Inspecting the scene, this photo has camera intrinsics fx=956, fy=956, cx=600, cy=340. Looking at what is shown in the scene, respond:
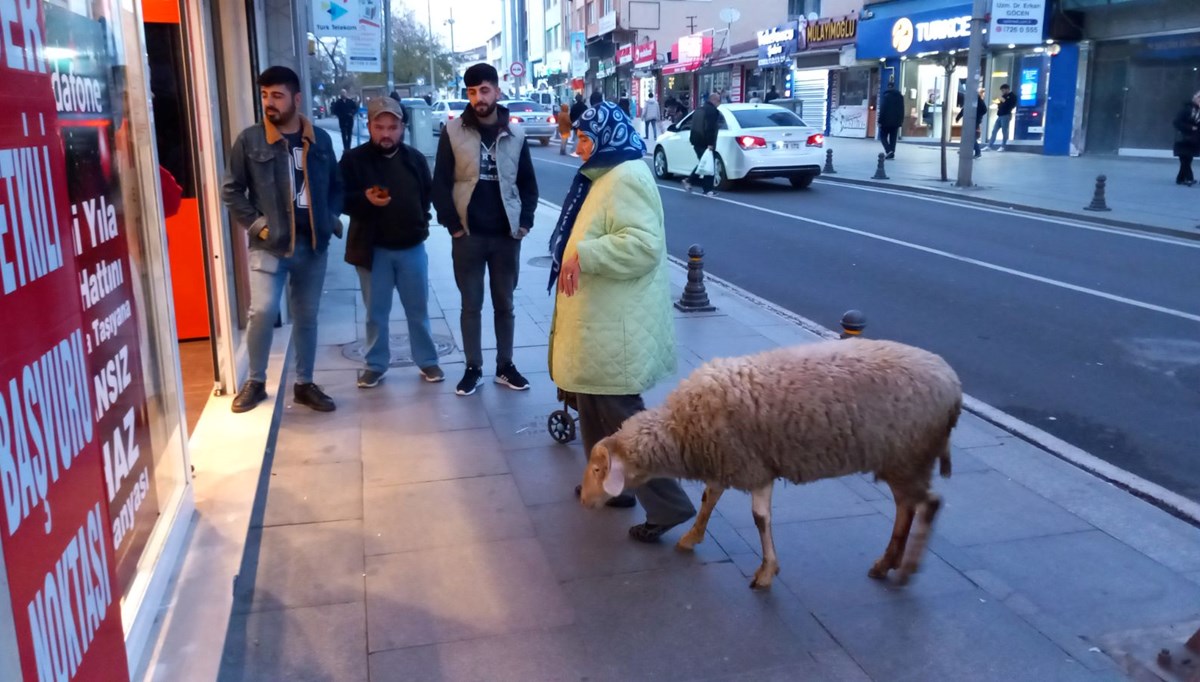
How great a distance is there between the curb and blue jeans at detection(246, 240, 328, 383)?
11.6 meters

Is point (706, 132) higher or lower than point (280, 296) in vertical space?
higher

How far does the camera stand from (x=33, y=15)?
78.6 inches

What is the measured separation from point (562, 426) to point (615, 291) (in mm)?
1511

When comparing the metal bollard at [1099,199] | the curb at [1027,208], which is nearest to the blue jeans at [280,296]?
the curb at [1027,208]

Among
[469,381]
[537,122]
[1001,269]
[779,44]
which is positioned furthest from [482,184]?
[779,44]

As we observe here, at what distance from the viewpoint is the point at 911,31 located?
92.9 feet

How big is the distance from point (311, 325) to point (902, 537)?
3.82 metres

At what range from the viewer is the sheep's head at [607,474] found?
12.9 feet

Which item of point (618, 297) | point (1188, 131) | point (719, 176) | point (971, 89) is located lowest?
point (719, 176)

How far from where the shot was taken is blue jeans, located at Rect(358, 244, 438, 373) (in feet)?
21.1

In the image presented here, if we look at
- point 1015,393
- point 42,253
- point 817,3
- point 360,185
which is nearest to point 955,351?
point 1015,393

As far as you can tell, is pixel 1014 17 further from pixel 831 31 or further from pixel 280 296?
pixel 280 296

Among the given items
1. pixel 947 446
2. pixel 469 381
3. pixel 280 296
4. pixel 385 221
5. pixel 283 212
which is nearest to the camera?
pixel 947 446

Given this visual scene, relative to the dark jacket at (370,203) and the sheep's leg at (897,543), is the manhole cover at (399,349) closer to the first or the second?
the dark jacket at (370,203)
